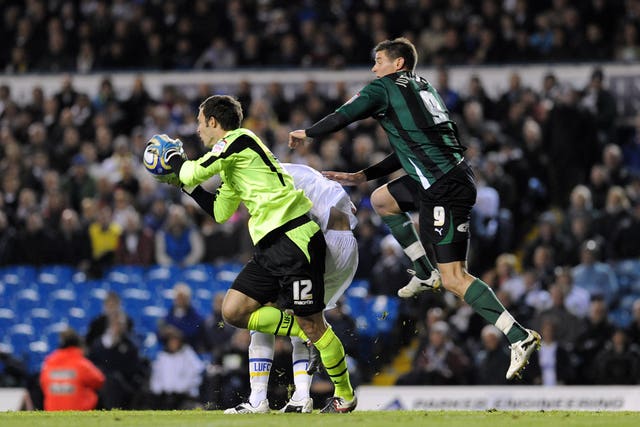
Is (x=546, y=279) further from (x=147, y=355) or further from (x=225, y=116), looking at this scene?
(x=225, y=116)

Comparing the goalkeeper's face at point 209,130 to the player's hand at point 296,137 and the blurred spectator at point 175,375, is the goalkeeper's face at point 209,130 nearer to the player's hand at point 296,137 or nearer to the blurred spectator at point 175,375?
the player's hand at point 296,137

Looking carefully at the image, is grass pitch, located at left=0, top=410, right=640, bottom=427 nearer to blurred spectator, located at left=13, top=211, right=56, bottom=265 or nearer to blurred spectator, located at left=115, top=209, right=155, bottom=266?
blurred spectator, located at left=115, top=209, right=155, bottom=266

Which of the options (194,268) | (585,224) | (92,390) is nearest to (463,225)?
(92,390)

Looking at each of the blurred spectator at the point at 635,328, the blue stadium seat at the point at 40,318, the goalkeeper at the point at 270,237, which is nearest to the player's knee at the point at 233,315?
the goalkeeper at the point at 270,237

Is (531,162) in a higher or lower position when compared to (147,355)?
higher

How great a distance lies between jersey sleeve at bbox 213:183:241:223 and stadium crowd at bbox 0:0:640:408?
413 centimetres

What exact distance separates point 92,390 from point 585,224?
685 cm

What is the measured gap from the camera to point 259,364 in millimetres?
10727

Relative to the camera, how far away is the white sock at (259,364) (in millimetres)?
10695

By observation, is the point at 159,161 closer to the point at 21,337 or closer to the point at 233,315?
the point at 233,315

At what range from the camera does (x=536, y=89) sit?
21391mm

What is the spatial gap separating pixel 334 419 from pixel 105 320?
318 inches

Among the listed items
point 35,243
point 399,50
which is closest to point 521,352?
point 399,50

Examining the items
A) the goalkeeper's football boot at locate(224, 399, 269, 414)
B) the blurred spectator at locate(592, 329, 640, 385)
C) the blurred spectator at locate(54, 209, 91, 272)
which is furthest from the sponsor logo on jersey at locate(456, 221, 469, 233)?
the blurred spectator at locate(54, 209, 91, 272)
